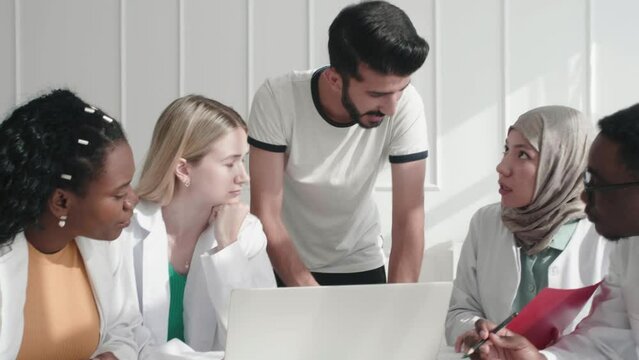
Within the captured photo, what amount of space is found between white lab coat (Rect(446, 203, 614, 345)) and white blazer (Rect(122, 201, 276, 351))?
535 millimetres

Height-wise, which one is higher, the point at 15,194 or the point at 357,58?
the point at 357,58

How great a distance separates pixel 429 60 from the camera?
3924 mm

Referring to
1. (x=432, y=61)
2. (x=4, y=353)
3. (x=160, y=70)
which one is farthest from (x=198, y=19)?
(x=4, y=353)

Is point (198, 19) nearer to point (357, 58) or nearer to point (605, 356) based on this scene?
point (357, 58)

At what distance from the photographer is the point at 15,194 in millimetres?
1706

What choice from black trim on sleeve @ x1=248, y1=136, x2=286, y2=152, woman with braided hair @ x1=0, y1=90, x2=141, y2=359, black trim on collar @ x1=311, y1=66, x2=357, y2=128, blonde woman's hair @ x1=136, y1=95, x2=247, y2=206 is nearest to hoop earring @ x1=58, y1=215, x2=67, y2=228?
woman with braided hair @ x1=0, y1=90, x2=141, y2=359

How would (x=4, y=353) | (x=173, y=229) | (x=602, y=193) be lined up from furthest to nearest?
(x=173, y=229) < (x=602, y=193) < (x=4, y=353)

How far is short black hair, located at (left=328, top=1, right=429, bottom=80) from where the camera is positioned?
208 centimetres

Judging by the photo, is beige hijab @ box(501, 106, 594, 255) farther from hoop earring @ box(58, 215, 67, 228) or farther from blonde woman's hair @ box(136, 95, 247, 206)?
hoop earring @ box(58, 215, 67, 228)

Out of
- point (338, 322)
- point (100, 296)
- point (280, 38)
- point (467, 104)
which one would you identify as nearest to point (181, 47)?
Answer: point (280, 38)

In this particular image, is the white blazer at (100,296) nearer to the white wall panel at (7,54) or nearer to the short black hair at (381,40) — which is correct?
the short black hair at (381,40)

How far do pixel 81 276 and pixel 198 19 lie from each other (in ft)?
7.79

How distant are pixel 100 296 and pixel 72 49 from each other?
8.32 ft

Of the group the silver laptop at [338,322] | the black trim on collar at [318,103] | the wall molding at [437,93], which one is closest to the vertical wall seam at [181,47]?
the wall molding at [437,93]
